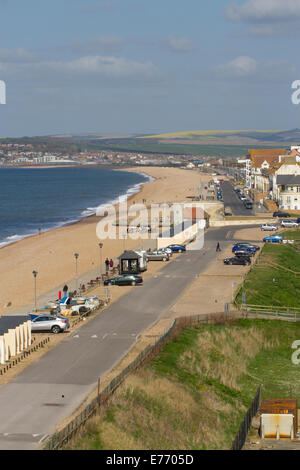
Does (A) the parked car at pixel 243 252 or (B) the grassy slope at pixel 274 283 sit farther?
(A) the parked car at pixel 243 252

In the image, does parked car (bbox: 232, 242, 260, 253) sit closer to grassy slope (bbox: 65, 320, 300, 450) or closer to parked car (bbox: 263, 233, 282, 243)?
parked car (bbox: 263, 233, 282, 243)

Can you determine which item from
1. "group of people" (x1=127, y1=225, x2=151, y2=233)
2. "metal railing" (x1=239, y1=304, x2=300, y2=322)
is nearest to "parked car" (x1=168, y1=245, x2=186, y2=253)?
"group of people" (x1=127, y1=225, x2=151, y2=233)

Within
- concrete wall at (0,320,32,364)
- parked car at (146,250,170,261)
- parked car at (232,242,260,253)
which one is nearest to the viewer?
concrete wall at (0,320,32,364)

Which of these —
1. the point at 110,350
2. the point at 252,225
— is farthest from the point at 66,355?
the point at 252,225

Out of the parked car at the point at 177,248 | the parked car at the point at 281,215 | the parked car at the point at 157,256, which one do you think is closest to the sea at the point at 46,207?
the parked car at the point at 177,248

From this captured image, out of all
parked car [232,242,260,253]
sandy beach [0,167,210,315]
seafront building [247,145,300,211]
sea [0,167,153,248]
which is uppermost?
seafront building [247,145,300,211]

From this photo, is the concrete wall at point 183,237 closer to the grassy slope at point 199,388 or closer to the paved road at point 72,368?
the paved road at point 72,368
